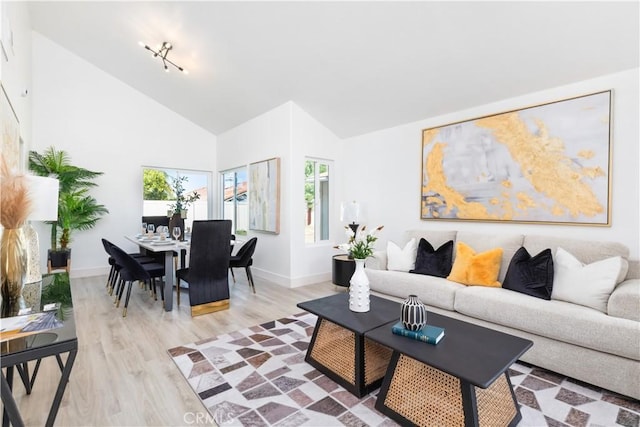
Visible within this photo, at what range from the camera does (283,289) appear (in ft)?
14.5

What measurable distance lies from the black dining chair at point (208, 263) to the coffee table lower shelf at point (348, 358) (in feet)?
5.16

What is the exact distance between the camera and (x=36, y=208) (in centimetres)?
156

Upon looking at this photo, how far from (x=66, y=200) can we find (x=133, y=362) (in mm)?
3823

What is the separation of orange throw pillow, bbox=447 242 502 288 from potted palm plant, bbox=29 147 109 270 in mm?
5568

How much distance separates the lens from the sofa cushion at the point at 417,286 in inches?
113

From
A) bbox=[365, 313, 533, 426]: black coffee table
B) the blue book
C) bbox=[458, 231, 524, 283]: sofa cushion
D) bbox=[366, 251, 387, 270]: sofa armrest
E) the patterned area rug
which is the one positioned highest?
bbox=[458, 231, 524, 283]: sofa cushion

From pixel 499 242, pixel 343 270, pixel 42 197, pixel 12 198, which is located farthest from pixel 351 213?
pixel 12 198

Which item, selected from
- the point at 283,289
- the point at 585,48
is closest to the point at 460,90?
the point at 585,48

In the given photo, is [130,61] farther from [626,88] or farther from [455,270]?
[626,88]

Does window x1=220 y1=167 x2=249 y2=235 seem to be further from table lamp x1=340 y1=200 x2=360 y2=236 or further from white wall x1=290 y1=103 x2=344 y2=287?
table lamp x1=340 y1=200 x2=360 y2=236

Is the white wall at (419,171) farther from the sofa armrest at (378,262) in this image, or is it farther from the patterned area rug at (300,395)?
the patterned area rug at (300,395)

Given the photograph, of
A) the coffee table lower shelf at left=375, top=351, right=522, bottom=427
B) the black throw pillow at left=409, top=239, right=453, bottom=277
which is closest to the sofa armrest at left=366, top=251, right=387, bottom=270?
the black throw pillow at left=409, top=239, right=453, bottom=277

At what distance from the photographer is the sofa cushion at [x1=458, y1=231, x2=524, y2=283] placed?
302cm

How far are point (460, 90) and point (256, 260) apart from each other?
3908 mm
